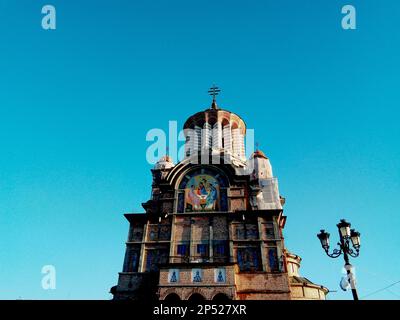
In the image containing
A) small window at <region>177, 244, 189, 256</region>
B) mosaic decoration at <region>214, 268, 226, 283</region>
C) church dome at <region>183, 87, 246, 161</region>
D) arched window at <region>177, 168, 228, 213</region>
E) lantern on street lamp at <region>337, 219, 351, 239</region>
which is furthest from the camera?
church dome at <region>183, 87, 246, 161</region>

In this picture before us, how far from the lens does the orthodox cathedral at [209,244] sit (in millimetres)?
21609

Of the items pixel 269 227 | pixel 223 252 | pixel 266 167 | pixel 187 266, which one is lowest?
pixel 187 266

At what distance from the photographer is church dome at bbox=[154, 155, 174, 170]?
38688mm

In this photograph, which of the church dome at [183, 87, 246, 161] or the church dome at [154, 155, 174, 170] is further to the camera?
the church dome at [154, 155, 174, 170]

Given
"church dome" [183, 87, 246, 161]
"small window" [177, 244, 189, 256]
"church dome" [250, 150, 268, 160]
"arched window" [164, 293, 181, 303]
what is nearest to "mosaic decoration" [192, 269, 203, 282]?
"arched window" [164, 293, 181, 303]

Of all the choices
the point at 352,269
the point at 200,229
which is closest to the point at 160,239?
the point at 200,229

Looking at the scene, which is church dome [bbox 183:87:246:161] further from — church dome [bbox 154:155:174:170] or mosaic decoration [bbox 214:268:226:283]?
mosaic decoration [bbox 214:268:226:283]

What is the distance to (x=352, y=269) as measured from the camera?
32.9ft

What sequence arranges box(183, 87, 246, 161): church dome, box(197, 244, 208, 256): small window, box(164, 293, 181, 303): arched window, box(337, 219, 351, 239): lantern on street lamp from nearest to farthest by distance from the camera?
box(337, 219, 351, 239): lantern on street lamp → box(164, 293, 181, 303): arched window → box(197, 244, 208, 256): small window → box(183, 87, 246, 161): church dome

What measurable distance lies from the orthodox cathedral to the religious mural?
3.2 inches

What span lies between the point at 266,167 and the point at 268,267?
13522mm

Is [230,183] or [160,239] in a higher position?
[230,183]
